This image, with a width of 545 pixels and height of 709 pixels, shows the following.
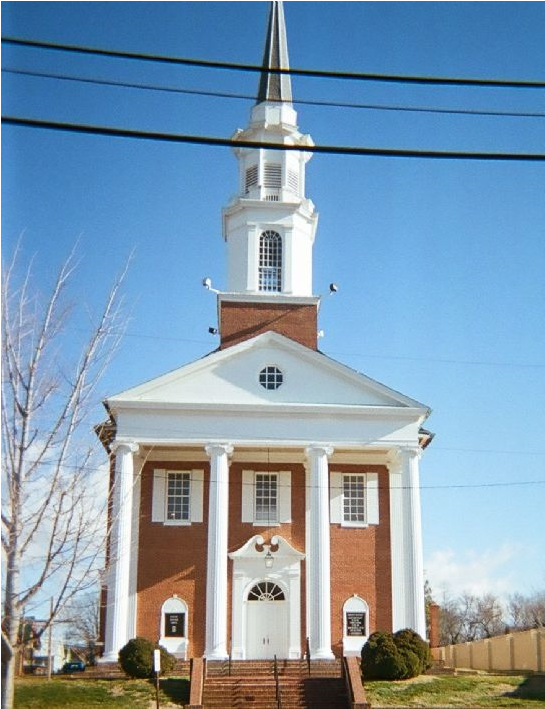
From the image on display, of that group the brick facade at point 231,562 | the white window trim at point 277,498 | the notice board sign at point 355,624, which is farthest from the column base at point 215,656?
the white window trim at point 277,498

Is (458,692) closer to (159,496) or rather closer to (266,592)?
(266,592)

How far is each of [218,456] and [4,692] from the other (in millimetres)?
20149

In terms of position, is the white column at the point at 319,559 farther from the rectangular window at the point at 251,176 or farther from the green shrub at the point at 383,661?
the rectangular window at the point at 251,176

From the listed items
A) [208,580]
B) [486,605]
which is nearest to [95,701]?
[208,580]

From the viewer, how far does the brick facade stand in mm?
38406

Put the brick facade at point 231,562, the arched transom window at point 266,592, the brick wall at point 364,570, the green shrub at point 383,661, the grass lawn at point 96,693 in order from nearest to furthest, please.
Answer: the grass lawn at point 96,693
the green shrub at point 383,661
the brick facade at point 231,562
the brick wall at point 364,570
the arched transom window at point 266,592

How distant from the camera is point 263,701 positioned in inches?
1232

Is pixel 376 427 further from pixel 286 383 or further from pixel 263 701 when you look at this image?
pixel 263 701

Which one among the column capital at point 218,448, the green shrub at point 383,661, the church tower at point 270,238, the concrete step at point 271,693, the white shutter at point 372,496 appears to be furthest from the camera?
the church tower at point 270,238

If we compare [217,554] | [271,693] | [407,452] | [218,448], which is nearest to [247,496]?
[218,448]

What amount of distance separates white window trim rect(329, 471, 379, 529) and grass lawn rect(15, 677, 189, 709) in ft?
31.1

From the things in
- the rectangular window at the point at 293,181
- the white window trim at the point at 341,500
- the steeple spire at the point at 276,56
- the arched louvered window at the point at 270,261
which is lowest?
the white window trim at the point at 341,500

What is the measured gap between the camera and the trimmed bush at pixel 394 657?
3272cm

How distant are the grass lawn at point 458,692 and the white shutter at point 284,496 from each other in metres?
8.59
